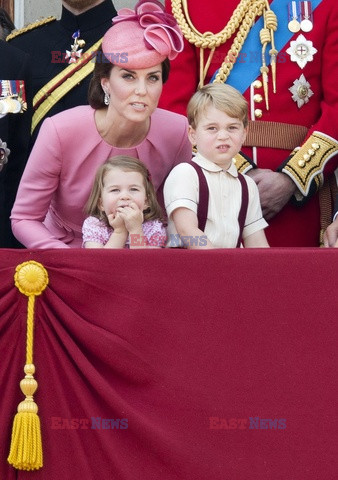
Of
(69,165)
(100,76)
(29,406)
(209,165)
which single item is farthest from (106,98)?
(29,406)

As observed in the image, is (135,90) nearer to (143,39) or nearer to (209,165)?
(143,39)

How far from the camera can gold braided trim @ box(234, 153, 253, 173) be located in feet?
9.43

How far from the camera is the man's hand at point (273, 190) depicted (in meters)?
2.86

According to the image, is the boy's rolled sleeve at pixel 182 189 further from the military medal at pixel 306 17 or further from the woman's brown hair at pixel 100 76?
the military medal at pixel 306 17

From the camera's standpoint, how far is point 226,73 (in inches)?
116

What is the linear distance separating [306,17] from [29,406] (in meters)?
1.40

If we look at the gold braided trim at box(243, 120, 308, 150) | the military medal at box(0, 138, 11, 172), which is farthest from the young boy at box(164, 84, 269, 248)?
the military medal at box(0, 138, 11, 172)

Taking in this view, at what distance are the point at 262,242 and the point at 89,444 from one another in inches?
28.0

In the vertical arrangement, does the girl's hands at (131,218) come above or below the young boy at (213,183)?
below

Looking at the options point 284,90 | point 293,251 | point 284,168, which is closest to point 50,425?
point 293,251

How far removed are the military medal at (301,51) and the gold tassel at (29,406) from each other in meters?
1.10

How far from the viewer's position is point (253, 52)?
117 inches

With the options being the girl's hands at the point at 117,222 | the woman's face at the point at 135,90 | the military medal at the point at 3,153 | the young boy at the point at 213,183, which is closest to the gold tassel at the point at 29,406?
the girl's hands at the point at 117,222

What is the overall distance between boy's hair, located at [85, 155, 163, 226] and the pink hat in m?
0.22
